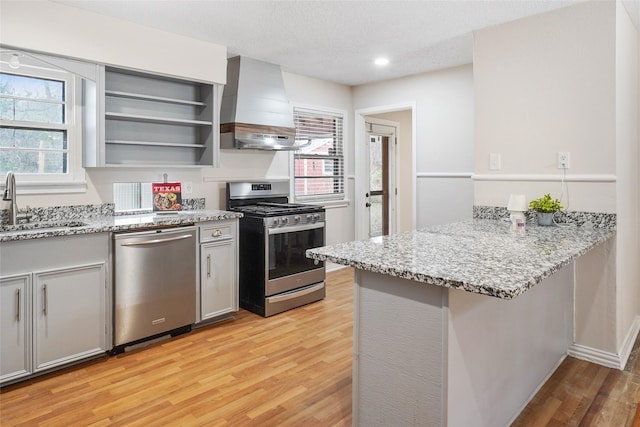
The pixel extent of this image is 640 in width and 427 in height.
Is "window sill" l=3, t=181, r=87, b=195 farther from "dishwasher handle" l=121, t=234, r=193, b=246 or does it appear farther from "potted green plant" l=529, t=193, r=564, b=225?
"potted green plant" l=529, t=193, r=564, b=225

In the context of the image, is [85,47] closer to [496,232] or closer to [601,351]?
[496,232]

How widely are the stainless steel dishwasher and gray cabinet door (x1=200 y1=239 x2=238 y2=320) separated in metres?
0.10

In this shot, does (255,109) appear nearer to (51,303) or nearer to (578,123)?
(51,303)

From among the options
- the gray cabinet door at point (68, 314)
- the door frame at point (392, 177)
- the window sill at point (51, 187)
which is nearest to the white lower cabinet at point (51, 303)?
the gray cabinet door at point (68, 314)

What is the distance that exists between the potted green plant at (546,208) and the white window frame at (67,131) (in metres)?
3.31

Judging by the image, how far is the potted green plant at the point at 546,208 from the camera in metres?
2.76

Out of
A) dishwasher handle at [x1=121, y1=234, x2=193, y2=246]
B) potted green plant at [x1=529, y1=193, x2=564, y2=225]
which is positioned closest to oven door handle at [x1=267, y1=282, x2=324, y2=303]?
dishwasher handle at [x1=121, y1=234, x2=193, y2=246]

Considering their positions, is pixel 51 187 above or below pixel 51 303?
above

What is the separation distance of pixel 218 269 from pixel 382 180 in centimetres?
355

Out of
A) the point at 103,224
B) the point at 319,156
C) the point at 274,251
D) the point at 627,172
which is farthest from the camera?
the point at 319,156

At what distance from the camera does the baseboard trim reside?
2.72 m

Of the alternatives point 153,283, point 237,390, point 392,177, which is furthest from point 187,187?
point 392,177

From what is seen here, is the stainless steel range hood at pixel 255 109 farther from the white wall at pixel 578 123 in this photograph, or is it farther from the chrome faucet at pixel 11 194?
the white wall at pixel 578 123

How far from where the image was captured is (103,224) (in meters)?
2.84
